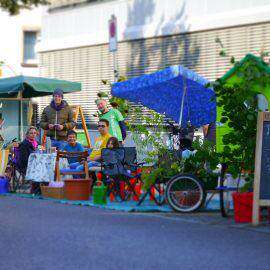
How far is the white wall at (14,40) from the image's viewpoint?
46844 millimetres

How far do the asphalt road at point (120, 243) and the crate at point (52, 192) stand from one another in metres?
2.97

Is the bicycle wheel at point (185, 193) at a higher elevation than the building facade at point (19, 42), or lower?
lower

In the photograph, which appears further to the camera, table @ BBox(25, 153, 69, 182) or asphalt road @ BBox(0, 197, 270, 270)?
table @ BBox(25, 153, 69, 182)

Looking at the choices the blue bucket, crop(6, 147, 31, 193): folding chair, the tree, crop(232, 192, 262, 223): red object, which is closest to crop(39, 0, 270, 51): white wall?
the tree

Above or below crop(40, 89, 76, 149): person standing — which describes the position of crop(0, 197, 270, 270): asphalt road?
below

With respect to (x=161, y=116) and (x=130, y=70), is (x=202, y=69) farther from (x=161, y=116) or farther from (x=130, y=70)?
(x=161, y=116)

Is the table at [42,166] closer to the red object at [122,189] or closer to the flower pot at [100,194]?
the red object at [122,189]

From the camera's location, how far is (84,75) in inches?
1347

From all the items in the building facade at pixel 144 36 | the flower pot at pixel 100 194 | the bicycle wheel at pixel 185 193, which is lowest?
the flower pot at pixel 100 194

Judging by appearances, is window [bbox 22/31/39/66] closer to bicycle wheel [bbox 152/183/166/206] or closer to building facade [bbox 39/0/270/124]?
building facade [bbox 39/0/270/124]

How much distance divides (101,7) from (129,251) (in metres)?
23.6

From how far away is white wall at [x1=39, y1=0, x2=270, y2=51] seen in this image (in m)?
27.7

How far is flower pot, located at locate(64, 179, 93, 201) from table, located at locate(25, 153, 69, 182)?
1.07 m

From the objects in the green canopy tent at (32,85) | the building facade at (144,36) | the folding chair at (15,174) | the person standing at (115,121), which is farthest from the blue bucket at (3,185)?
the building facade at (144,36)
